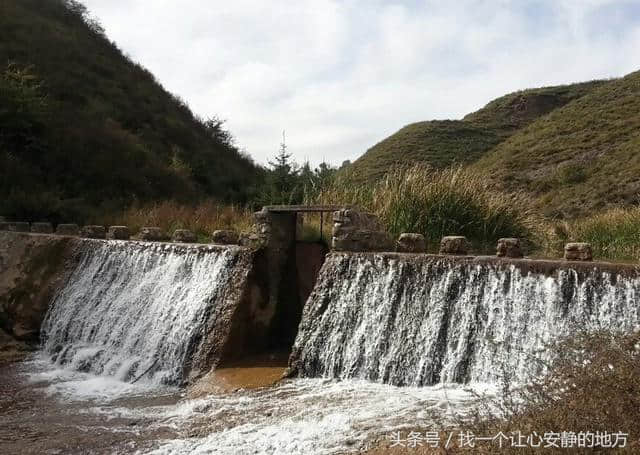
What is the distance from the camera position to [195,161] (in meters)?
20.7

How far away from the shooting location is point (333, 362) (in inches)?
210

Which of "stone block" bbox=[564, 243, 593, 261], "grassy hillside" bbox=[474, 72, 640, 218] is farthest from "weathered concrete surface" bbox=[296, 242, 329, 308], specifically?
"grassy hillside" bbox=[474, 72, 640, 218]

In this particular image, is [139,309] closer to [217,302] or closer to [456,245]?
[217,302]

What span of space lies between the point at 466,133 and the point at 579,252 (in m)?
38.6

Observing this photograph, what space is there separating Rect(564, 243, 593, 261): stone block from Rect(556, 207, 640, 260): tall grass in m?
1.46

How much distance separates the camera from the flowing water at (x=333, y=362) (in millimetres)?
3969

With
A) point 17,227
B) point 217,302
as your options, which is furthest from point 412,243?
point 17,227

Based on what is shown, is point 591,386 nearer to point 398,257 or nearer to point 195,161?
point 398,257

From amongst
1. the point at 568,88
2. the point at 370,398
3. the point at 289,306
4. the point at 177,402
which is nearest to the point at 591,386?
the point at 370,398

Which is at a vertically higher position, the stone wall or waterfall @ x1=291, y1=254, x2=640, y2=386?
the stone wall

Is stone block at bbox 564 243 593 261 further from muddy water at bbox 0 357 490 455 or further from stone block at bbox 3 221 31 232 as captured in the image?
stone block at bbox 3 221 31 232

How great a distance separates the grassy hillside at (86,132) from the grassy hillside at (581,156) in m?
9.70

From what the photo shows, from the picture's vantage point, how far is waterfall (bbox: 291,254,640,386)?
4.32 m

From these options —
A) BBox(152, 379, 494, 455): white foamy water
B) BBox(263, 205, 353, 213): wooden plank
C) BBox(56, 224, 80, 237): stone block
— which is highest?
BBox(263, 205, 353, 213): wooden plank
